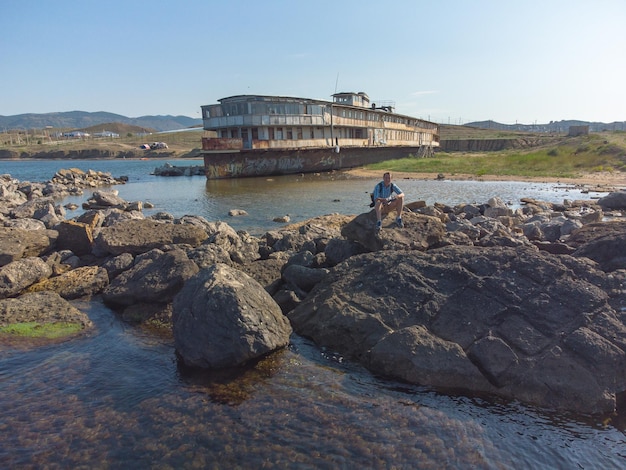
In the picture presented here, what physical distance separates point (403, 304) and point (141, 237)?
8.15m

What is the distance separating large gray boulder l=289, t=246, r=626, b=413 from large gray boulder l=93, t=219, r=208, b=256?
5.59 meters

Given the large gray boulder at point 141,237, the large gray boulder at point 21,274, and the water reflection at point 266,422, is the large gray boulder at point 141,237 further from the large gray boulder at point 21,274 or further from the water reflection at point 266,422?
the water reflection at point 266,422

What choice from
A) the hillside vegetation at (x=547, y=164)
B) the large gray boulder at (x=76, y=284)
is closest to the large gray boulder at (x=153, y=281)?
the large gray boulder at (x=76, y=284)

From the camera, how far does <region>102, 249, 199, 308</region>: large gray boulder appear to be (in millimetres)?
9094

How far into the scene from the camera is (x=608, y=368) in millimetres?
5824

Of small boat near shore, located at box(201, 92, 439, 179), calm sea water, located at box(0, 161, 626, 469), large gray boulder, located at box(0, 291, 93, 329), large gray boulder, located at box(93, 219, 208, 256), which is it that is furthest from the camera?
small boat near shore, located at box(201, 92, 439, 179)

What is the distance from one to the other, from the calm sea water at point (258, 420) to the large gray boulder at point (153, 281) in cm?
158

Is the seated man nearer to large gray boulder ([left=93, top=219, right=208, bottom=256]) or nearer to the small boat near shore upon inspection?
large gray boulder ([left=93, top=219, right=208, bottom=256])

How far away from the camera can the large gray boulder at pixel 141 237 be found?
11.7 meters

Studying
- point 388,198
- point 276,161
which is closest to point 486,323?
point 388,198

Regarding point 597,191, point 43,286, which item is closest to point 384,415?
point 43,286

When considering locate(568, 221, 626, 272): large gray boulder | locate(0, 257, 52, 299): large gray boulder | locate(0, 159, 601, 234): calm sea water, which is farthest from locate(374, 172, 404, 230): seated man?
Result: locate(0, 159, 601, 234): calm sea water

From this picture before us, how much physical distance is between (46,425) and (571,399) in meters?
7.00

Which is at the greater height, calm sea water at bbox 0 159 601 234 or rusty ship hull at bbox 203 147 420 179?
rusty ship hull at bbox 203 147 420 179
